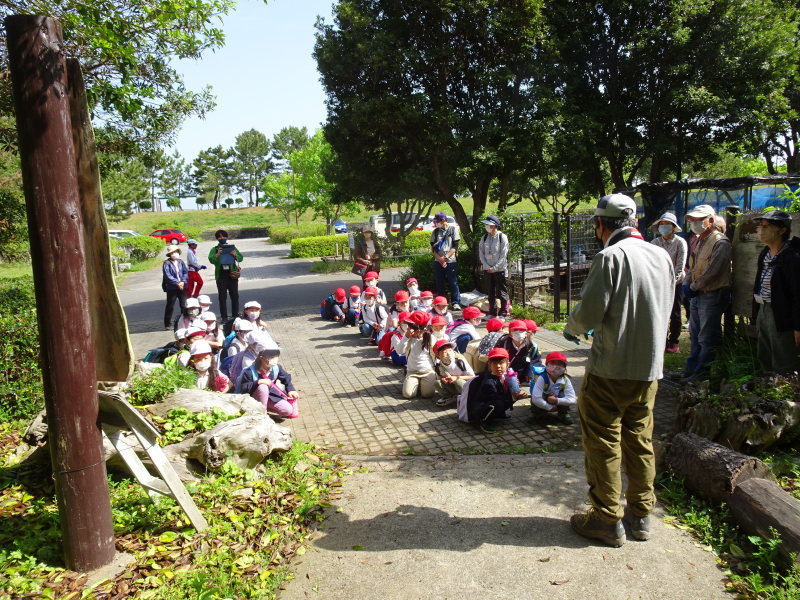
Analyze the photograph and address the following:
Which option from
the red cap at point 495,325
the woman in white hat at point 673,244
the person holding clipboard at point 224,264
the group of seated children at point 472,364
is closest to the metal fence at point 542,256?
the woman in white hat at point 673,244

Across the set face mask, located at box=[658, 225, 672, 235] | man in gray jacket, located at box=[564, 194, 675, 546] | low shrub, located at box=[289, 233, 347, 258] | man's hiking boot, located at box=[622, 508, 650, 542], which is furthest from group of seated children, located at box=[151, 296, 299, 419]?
low shrub, located at box=[289, 233, 347, 258]

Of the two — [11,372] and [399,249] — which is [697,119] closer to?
[399,249]

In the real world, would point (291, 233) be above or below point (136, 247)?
above

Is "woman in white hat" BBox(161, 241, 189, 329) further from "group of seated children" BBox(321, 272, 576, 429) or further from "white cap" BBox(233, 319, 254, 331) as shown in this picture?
"white cap" BBox(233, 319, 254, 331)

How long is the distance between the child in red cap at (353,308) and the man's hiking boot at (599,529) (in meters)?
8.07

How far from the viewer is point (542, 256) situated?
11.7 m

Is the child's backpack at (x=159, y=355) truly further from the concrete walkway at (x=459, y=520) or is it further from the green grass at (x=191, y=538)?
the green grass at (x=191, y=538)

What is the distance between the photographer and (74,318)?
322 centimetres

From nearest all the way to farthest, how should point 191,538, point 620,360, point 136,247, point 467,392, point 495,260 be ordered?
1. point 620,360
2. point 191,538
3. point 467,392
4. point 495,260
5. point 136,247

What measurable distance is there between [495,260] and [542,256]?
147 centimetres

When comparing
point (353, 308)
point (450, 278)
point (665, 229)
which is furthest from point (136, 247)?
point (665, 229)

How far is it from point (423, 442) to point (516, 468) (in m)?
1.05

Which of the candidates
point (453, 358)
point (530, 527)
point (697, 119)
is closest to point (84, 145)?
point (530, 527)

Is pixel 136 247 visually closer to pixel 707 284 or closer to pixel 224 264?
pixel 224 264
